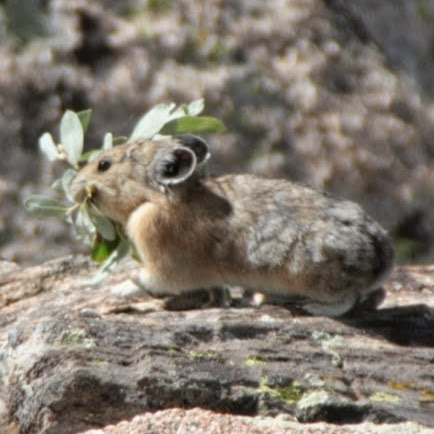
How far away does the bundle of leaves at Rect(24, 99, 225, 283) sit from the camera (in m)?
8.94

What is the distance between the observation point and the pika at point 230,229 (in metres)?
8.14

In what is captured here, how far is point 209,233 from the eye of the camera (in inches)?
336

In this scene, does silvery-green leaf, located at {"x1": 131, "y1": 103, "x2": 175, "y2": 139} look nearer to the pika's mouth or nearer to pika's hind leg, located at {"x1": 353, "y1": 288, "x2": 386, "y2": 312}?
the pika's mouth

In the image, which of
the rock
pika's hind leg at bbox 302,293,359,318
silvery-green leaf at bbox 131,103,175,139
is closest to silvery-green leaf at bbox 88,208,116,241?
silvery-green leaf at bbox 131,103,175,139

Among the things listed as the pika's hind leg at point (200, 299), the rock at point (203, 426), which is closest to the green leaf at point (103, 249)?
the pika's hind leg at point (200, 299)

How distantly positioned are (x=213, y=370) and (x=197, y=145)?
2610 mm

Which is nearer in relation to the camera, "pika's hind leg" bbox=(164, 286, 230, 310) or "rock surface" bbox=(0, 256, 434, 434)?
"rock surface" bbox=(0, 256, 434, 434)

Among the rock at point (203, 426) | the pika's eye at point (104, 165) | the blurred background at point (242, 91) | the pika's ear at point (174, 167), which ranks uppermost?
the rock at point (203, 426)

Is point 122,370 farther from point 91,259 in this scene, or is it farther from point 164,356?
point 91,259

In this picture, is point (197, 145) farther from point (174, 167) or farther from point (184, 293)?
point (184, 293)

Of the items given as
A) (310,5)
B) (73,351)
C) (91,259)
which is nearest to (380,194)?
(310,5)

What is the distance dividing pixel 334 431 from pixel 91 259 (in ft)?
12.2

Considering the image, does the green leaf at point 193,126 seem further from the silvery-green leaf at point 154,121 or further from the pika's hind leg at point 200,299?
the pika's hind leg at point 200,299

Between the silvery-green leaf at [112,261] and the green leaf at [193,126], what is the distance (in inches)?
31.4
